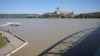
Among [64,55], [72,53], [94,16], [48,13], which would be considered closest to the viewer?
[64,55]

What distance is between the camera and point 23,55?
11430mm

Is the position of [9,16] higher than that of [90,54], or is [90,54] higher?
[90,54]

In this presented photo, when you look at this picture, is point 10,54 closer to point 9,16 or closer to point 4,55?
point 4,55

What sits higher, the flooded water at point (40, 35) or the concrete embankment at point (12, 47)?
the concrete embankment at point (12, 47)

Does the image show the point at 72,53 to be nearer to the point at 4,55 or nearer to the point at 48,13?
the point at 4,55

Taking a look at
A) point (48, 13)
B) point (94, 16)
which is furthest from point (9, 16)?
point (94, 16)

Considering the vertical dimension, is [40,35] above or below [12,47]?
below

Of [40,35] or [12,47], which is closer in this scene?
[12,47]

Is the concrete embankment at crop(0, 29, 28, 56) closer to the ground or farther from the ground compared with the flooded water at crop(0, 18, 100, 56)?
farther from the ground

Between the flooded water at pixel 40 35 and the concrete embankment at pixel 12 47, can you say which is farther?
the flooded water at pixel 40 35

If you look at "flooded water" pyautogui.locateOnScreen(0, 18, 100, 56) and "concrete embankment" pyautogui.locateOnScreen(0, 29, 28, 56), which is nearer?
"concrete embankment" pyautogui.locateOnScreen(0, 29, 28, 56)

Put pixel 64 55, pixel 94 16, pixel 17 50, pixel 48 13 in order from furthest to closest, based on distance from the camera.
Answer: pixel 48 13, pixel 94 16, pixel 17 50, pixel 64 55

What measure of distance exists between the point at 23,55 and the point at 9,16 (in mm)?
109565

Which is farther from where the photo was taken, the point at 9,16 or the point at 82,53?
the point at 9,16
